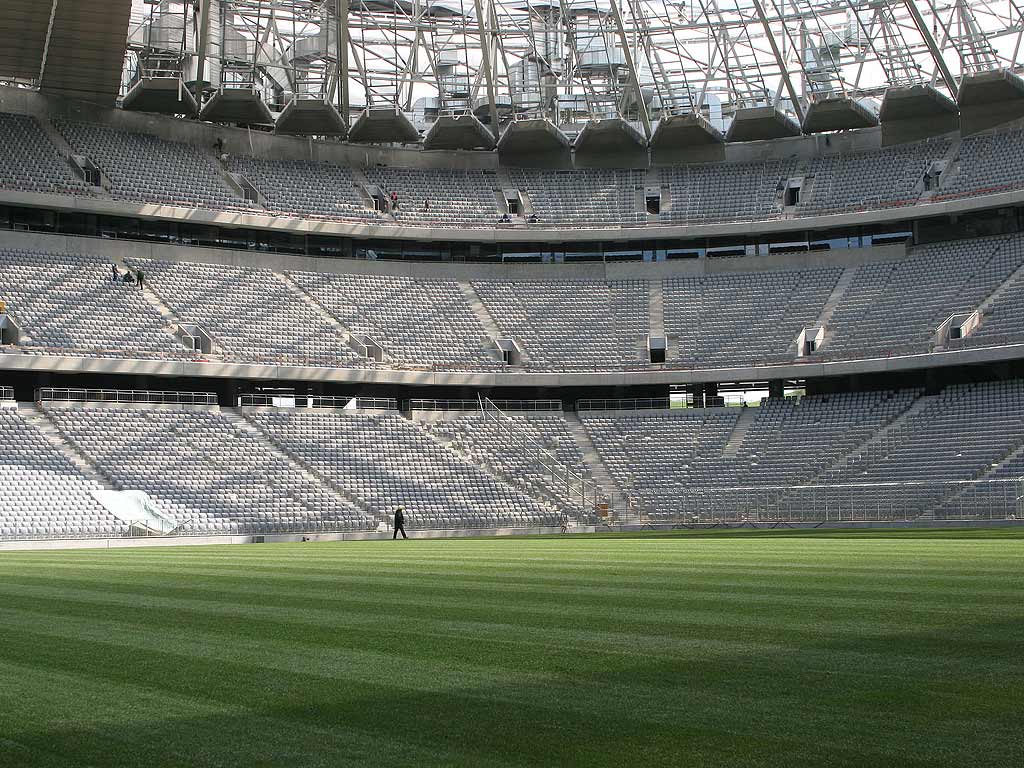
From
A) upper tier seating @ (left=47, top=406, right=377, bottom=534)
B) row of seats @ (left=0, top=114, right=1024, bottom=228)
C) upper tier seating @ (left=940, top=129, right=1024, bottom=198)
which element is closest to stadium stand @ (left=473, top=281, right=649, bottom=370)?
row of seats @ (left=0, top=114, right=1024, bottom=228)

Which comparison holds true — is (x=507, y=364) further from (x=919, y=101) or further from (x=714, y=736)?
(x=714, y=736)

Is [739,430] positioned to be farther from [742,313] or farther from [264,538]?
[264,538]

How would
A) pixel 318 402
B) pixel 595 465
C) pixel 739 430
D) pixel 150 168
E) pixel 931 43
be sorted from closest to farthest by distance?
pixel 931 43 → pixel 595 465 → pixel 739 430 → pixel 318 402 → pixel 150 168

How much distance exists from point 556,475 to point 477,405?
7.65 meters

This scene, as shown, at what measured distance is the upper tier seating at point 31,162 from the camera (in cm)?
5494

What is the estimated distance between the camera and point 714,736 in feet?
22.2

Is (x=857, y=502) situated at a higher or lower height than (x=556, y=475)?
lower

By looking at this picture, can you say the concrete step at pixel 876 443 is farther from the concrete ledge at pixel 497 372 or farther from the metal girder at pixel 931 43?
the metal girder at pixel 931 43

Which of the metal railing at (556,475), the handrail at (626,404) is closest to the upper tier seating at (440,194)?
the handrail at (626,404)


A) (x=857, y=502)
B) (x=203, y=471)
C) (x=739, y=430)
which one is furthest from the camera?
(x=739, y=430)

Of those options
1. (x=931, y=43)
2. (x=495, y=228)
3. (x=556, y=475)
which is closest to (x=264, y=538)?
(x=556, y=475)

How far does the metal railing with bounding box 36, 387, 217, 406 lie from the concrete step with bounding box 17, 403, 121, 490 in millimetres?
875

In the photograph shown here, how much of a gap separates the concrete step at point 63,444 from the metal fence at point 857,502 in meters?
20.7

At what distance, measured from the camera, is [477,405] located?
5875cm
